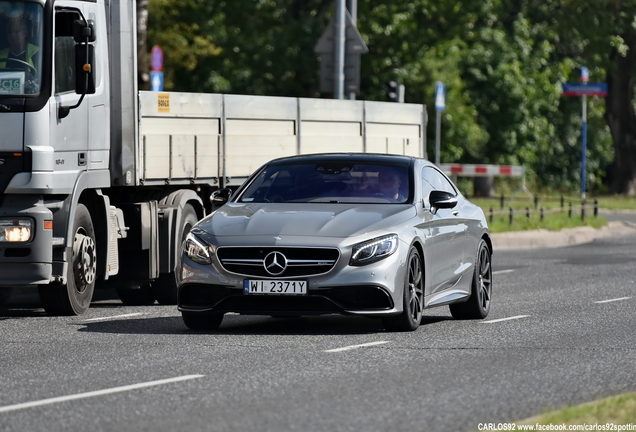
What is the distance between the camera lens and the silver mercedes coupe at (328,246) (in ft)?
37.9

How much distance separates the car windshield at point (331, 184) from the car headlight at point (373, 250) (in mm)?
962

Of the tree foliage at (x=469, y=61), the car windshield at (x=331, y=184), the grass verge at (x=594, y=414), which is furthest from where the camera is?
the tree foliage at (x=469, y=61)

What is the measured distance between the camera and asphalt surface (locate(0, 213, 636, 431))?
7.73 metres

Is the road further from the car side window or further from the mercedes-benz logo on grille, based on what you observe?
the car side window

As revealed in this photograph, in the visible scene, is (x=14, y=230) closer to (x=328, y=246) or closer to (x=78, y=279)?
(x=78, y=279)

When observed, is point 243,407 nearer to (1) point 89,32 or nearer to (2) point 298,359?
(2) point 298,359

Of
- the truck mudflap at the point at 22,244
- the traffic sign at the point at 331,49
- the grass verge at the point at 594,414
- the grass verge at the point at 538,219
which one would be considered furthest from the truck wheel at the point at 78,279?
the grass verge at the point at 538,219

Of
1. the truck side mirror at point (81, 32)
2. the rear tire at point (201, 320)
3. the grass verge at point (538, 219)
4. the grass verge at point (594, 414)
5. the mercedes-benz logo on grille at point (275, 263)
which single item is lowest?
the grass verge at point (538, 219)

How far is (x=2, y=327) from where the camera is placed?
12.8 meters

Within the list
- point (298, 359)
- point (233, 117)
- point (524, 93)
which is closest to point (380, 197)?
point (298, 359)

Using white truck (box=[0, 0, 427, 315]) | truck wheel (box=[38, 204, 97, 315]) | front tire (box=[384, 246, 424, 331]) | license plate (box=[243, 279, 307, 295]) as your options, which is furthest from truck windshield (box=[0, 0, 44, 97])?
front tire (box=[384, 246, 424, 331])

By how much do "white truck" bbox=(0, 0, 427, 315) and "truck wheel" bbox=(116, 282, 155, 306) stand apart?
0.02 meters

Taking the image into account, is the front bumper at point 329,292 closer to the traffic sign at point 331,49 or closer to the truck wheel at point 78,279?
the truck wheel at point 78,279

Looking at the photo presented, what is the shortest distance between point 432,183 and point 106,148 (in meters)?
3.28
